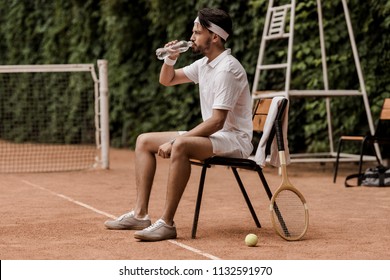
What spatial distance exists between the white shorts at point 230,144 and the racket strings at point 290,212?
1.17 feet

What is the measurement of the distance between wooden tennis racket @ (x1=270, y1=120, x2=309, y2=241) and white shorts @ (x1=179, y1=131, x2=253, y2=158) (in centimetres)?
21

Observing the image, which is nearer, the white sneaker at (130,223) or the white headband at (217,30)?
the white headband at (217,30)

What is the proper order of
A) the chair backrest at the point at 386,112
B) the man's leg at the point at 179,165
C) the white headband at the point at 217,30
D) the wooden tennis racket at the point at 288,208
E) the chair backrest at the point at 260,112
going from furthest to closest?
1. the chair backrest at the point at 386,112
2. the chair backrest at the point at 260,112
3. the white headband at the point at 217,30
4. the wooden tennis racket at the point at 288,208
5. the man's leg at the point at 179,165

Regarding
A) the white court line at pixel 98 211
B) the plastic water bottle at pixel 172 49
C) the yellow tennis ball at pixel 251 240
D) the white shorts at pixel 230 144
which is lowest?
the white court line at pixel 98 211

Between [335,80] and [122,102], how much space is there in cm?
465

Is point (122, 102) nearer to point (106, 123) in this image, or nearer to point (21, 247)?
point (106, 123)

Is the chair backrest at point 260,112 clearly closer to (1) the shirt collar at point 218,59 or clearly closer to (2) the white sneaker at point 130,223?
(1) the shirt collar at point 218,59

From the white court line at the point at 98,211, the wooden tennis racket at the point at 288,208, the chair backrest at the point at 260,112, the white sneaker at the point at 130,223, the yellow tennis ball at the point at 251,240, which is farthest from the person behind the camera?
the chair backrest at the point at 260,112

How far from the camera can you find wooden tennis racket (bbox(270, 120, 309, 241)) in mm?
5793

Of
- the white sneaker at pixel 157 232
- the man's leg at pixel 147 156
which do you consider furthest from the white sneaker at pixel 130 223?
the white sneaker at pixel 157 232

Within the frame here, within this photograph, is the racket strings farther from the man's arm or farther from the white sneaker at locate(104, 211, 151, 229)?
the man's arm

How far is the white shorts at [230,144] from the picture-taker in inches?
229

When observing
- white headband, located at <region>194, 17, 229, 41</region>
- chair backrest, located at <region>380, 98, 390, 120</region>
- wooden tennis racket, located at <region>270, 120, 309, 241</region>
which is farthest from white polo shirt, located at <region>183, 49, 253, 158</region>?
chair backrest, located at <region>380, 98, 390, 120</region>
